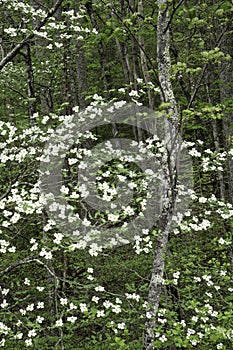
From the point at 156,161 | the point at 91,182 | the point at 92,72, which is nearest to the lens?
the point at 91,182

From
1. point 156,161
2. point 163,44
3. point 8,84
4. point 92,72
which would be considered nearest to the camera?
point 163,44

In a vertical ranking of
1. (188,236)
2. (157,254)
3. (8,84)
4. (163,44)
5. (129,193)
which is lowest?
(188,236)

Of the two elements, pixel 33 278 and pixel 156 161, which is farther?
pixel 33 278

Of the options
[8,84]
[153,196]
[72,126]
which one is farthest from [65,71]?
[153,196]

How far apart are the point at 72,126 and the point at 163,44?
4.75 ft

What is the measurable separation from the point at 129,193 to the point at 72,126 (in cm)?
103

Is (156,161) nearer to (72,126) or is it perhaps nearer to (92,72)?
(72,126)

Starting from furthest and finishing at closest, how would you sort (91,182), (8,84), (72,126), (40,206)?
(8,84) < (72,126) < (91,182) < (40,206)

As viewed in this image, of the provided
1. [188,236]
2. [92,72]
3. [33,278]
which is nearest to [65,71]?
[33,278]

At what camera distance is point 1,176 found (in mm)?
4410

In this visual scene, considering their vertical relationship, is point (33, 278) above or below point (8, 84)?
below

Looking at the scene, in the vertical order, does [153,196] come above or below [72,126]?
below

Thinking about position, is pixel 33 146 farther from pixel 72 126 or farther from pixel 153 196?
pixel 153 196

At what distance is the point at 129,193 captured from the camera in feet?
12.9
